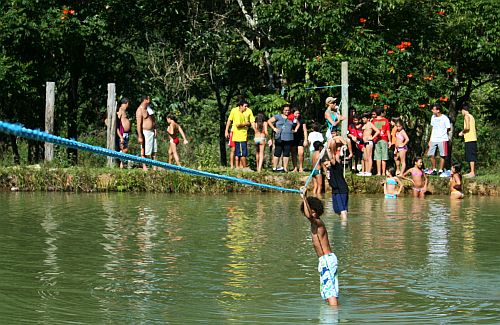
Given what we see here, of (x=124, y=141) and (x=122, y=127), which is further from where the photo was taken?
(x=124, y=141)

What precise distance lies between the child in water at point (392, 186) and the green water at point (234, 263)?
5.51 feet

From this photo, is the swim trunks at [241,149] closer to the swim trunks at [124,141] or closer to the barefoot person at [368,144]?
the swim trunks at [124,141]

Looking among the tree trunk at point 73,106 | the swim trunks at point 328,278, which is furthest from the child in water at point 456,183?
the swim trunks at point 328,278

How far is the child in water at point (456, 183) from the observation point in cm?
2191

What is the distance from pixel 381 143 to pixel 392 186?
2134 mm

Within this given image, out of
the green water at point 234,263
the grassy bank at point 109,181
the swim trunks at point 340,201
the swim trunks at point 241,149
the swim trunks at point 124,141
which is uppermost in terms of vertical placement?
the swim trunks at point 124,141

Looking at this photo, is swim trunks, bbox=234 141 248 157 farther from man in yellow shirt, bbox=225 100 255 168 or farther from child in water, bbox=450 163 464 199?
child in water, bbox=450 163 464 199

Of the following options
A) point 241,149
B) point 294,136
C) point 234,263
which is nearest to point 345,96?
point 294,136

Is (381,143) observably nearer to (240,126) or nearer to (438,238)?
(240,126)

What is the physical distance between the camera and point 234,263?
515 inches

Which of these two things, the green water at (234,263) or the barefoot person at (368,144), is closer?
the green water at (234,263)

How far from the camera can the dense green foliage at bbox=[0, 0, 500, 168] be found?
26.3 meters

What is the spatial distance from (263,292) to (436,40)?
58.8 feet

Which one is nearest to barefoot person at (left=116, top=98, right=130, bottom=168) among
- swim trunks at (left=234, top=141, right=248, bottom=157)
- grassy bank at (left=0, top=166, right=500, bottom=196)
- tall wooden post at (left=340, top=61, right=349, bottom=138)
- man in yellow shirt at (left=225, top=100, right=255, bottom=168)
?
grassy bank at (left=0, top=166, right=500, bottom=196)
